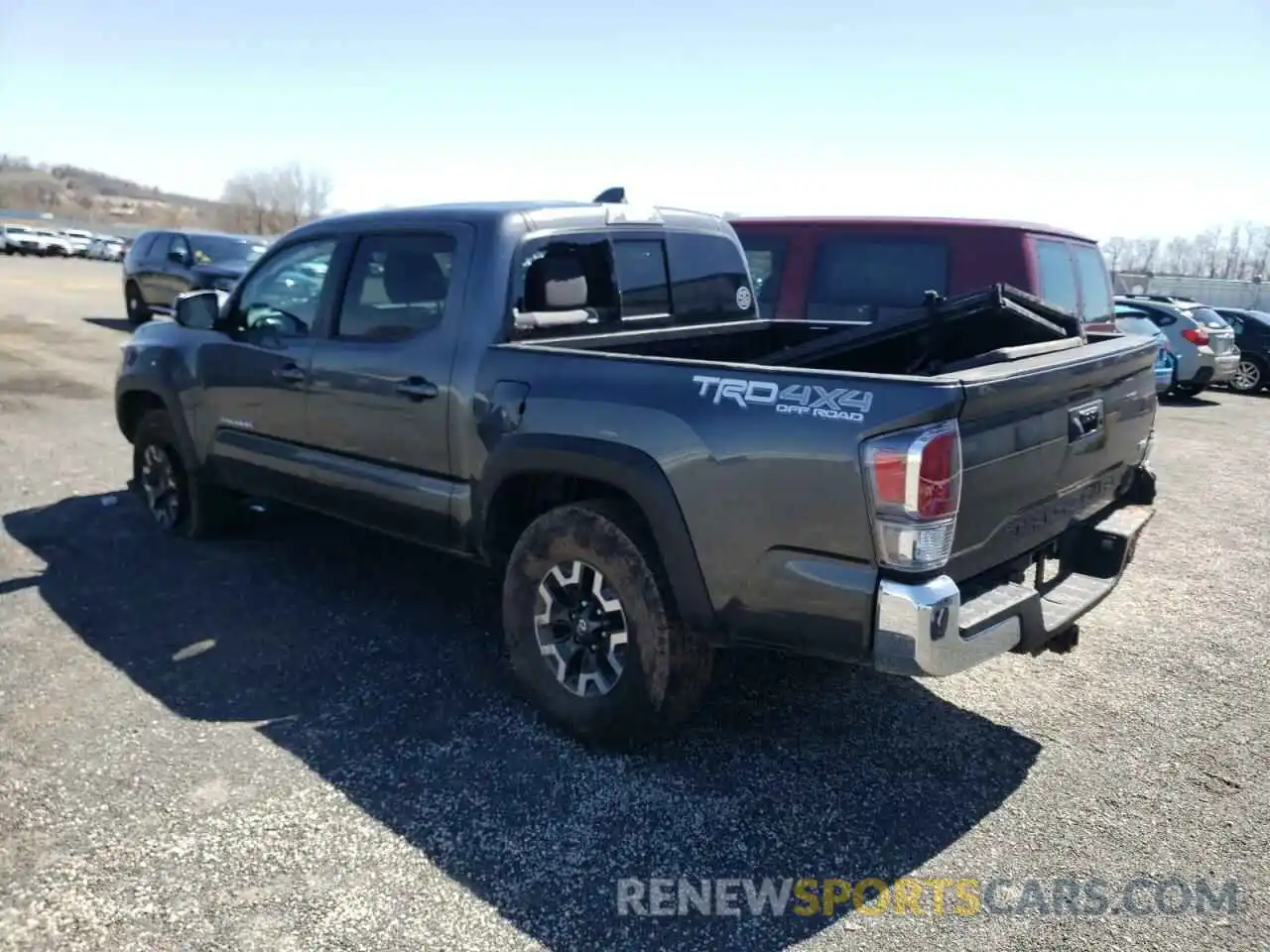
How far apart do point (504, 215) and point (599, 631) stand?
1.76m

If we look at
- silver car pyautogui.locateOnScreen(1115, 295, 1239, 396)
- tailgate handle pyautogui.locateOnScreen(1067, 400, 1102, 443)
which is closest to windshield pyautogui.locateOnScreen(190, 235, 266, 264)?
silver car pyautogui.locateOnScreen(1115, 295, 1239, 396)

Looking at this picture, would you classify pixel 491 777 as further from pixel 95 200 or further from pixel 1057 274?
pixel 95 200

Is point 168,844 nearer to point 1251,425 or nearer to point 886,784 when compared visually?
point 886,784

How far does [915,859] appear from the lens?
3.08 metres

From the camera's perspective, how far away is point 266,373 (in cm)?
506

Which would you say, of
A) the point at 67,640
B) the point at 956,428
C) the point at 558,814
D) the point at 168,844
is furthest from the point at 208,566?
the point at 956,428

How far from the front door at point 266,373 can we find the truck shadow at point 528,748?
2.09ft

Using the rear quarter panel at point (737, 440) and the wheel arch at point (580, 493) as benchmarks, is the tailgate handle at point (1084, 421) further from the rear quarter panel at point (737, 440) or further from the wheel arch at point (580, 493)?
the wheel arch at point (580, 493)

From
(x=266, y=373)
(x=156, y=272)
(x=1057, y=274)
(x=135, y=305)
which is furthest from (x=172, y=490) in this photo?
(x=135, y=305)

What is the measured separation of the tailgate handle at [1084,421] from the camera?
3.51 m

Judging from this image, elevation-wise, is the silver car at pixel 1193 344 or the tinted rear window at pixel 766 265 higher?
the tinted rear window at pixel 766 265

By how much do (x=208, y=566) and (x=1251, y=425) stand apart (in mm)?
12534

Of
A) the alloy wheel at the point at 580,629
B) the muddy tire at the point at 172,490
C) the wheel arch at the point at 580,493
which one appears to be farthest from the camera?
the muddy tire at the point at 172,490

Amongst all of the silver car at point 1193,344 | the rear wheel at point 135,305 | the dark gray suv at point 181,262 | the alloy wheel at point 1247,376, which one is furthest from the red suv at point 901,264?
the rear wheel at point 135,305
